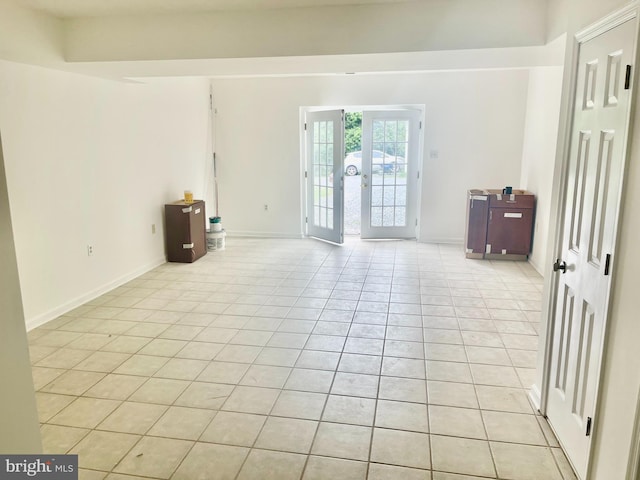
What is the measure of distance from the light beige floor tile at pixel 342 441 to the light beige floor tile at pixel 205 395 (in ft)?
2.22

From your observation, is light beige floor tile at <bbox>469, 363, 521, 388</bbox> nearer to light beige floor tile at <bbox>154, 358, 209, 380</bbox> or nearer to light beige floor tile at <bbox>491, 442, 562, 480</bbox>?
light beige floor tile at <bbox>491, 442, 562, 480</bbox>

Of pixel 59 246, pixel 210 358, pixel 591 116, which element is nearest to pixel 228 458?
pixel 210 358

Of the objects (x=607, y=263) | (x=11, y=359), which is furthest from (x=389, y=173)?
(x=11, y=359)

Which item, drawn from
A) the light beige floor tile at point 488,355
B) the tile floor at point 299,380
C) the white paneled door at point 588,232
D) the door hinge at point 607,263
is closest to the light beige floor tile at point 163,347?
the tile floor at point 299,380

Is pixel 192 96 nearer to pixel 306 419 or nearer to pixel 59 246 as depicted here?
pixel 59 246

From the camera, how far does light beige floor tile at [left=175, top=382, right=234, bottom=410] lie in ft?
9.27

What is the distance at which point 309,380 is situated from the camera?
311 cm

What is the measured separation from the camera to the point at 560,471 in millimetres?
2238

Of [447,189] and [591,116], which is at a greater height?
[591,116]

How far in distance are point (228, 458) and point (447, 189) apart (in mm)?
5618

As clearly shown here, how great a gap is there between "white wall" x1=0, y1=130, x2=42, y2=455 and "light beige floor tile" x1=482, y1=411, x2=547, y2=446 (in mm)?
2163

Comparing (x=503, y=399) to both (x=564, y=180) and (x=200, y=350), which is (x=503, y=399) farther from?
(x=200, y=350)

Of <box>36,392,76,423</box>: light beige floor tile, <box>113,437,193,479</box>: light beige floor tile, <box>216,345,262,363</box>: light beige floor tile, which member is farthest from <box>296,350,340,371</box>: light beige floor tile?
<box>36,392,76,423</box>: light beige floor tile

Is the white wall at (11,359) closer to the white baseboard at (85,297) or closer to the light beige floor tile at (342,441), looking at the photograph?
the light beige floor tile at (342,441)
